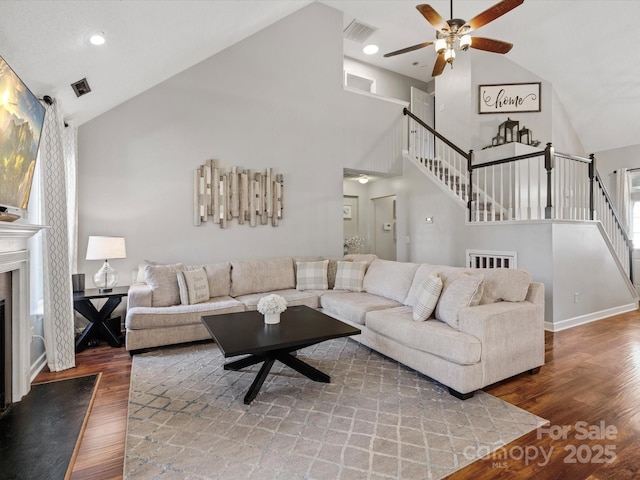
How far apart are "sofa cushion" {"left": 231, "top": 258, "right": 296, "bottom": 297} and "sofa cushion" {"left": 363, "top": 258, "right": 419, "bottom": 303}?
1.14 meters

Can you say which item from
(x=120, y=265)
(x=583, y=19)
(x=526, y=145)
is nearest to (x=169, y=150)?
(x=120, y=265)

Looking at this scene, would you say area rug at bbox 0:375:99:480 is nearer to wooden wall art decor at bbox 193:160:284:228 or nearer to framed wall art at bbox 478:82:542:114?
wooden wall art decor at bbox 193:160:284:228

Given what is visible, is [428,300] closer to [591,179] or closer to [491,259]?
[491,259]

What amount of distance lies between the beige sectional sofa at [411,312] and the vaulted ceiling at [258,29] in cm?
209

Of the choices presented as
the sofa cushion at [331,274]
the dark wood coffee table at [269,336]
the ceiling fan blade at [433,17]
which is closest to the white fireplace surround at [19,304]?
the dark wood coffee table at [269,336]

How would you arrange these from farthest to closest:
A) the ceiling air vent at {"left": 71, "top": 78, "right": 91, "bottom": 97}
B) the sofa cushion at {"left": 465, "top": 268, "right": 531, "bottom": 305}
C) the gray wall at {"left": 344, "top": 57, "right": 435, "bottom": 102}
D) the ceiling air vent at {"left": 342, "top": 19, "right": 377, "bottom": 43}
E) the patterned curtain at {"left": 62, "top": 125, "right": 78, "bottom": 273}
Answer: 1. the gray wall at {"left": 344, "top": 57, "right": 435, "bottom": 102}
2. the ceiling air vent at {"left": 342, "top": 19, "right": 377, "bottom": 43}
3. the patterned curtain at {"left": 62, "top": 125, "right": 78, "bottom": 273}
4. the ceiling air vent at {"left": 71, "top": 78, "right": 91, "bottom": 97}
5. the sofa cushion at {"left": 465, "top": 268, "right": 531, "bottom": 305}

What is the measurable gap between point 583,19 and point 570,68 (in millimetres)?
915

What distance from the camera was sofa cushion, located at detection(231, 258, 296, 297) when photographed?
4352 millimetres

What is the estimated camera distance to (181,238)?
447 centimetres

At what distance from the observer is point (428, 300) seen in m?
2.92

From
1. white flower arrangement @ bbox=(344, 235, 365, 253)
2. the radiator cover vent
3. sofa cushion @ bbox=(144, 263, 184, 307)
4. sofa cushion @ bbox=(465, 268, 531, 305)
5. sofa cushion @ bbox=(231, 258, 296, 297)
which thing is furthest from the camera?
white flower arrangement @ bbox=(344, 235, 365, 253)

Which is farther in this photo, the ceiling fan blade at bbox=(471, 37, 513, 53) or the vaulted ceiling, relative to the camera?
the ceiling fan blade at bbox=(471, 37, 513, 53)

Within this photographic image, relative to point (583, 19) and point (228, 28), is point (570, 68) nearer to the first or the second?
point (583, 19)

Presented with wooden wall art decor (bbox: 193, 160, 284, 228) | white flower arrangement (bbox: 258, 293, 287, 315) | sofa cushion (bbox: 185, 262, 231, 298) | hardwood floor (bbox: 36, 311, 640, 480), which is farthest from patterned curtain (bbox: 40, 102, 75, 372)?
white flower arrangement (bbox: 258, 293, 287, 315)
